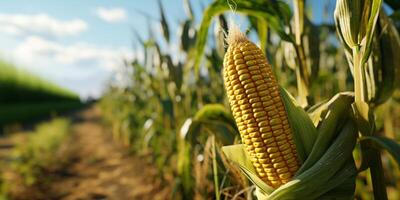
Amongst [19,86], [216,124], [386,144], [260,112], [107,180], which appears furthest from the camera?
[19,86]

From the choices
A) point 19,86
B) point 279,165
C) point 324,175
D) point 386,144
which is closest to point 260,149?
point 279,165

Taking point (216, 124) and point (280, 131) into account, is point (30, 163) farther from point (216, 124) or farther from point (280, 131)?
A: point (280, 131)

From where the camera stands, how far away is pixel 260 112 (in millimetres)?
1196

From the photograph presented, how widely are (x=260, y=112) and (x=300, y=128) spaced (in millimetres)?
130

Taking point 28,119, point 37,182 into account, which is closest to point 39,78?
point 28,119

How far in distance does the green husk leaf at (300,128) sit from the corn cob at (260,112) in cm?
2

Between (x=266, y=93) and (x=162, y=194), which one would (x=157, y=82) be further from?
(x=266, y=93)

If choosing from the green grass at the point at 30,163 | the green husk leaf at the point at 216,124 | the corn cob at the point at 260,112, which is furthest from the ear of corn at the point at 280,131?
the green grass at the point at 30,163

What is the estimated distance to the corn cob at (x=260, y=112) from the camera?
1.20 metres

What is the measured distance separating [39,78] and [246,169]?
112 ft

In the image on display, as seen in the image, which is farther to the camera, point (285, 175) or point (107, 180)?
point (107, 180)

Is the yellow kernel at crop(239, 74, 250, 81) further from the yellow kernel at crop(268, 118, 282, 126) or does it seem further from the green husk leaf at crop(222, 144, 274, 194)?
A: the green husk leaf at crop(222, 144, 274, 194)

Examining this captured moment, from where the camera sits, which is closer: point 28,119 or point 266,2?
point 266,2

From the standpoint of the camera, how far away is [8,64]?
24703mm
